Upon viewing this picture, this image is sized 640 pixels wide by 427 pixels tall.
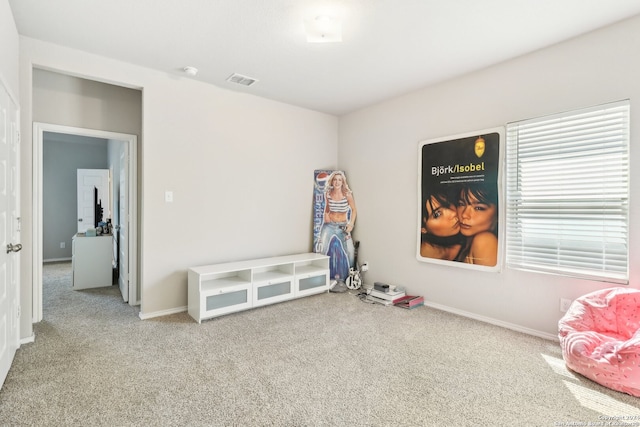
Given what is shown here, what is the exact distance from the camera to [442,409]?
1.81 meters

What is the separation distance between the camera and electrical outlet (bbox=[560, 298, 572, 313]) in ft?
8.69

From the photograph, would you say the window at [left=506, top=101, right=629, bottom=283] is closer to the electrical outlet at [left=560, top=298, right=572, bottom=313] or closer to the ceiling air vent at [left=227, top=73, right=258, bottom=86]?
the electrical outlet at [left=560, top=298, right=572, bottom=313]

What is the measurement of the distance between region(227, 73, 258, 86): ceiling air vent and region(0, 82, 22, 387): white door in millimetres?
1820

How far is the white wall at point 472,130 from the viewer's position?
2.44 metres

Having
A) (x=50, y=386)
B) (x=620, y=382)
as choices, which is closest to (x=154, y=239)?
(x=50, y=386)

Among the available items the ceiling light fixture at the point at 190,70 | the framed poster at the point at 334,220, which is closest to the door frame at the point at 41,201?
the ceiling light fixture at the point at 190,70

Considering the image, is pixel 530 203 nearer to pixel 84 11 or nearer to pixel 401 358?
pixel 401 358

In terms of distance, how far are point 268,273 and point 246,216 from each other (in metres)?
0.76

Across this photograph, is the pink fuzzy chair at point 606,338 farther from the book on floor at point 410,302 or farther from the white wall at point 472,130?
the book on floor at point 410,302

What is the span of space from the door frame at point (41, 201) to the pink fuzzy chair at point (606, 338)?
4.15m

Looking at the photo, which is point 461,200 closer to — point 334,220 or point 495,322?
point 495,322

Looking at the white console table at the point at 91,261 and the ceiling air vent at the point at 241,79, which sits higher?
the ceiling air vent at the point at 241,79

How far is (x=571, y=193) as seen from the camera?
263 cm

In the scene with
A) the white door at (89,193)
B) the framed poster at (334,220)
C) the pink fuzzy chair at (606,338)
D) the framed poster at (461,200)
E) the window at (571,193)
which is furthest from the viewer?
the white door at (89,193)
